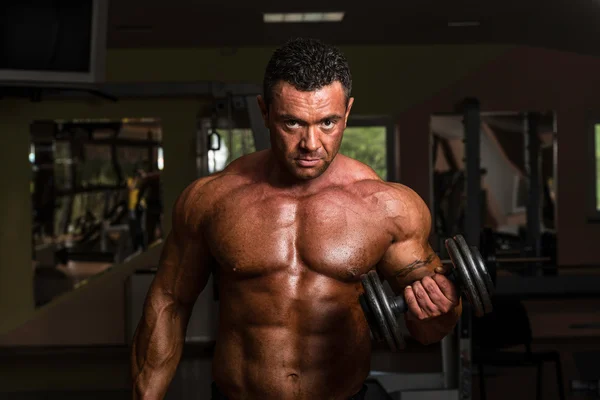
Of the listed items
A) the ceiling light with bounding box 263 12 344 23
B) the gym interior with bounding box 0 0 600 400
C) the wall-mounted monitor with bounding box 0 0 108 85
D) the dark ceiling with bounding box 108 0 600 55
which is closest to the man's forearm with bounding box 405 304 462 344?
the wall-mounted monitor with bounding box 0 0 108 85

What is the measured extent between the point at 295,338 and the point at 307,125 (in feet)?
1.29

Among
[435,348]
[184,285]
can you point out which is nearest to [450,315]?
[184,285]

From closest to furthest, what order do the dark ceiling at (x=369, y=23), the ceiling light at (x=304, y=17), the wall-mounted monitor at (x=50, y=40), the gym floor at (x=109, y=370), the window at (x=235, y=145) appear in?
the wall-mounted monitor at (x=50, y=40) → the dark ceiling at (x=369, y=23) → the ceiling light at (x=304, y=17) → the gym floor at (x=109, y=370) → the window at (x=235, y=145)

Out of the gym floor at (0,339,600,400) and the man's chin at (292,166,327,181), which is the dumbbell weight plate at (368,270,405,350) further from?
the gym floor at (0,339,600,400)

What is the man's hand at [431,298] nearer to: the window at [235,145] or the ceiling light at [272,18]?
the ceiling light at [272,18]

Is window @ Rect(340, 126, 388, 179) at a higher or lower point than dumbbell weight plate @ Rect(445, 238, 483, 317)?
higher

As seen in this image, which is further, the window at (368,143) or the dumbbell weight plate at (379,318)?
the window at (368,143)

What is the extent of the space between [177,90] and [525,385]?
250 cm

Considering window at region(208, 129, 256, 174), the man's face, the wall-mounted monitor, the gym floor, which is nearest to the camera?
the man's face

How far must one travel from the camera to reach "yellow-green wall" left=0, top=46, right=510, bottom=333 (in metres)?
5.15

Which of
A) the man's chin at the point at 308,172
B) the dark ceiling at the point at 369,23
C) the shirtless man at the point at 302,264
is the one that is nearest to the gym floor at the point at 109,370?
the dark ceiling at the point at 369,23

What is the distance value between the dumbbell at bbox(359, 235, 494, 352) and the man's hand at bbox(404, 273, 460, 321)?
0.10 feet

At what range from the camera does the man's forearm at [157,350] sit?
60.9 inches

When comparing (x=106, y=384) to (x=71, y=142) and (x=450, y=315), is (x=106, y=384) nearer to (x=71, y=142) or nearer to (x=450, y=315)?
(x=71, y=142)
